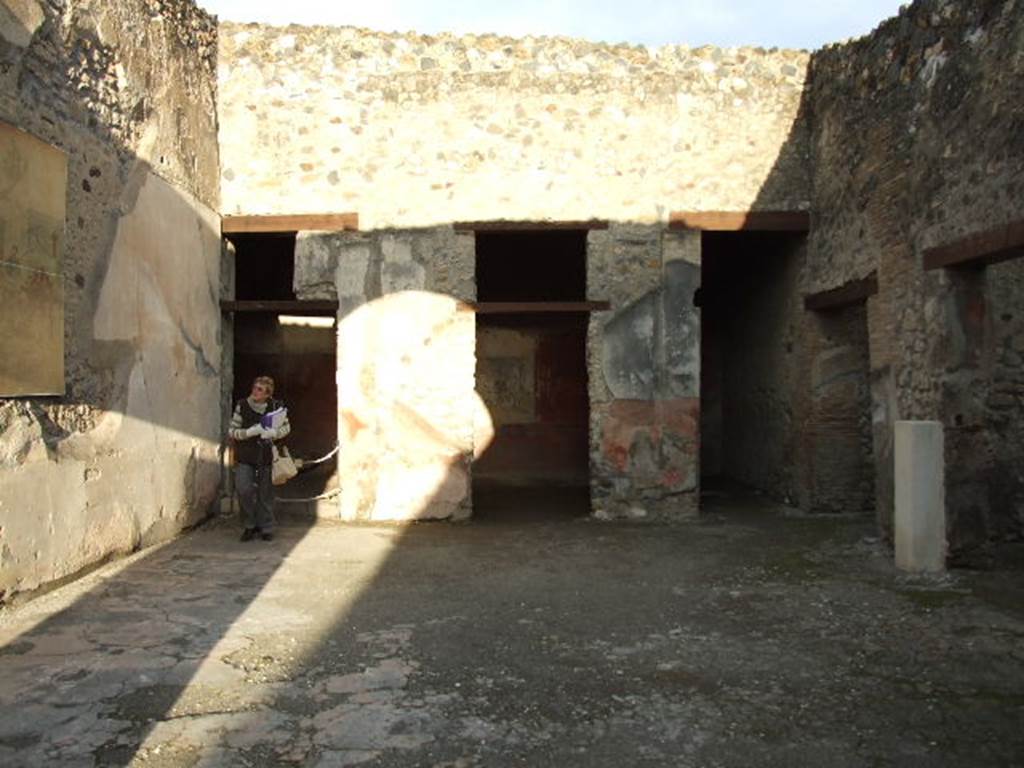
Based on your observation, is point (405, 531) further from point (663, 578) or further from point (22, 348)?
point (22, 348)

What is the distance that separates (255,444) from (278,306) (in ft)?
5.42

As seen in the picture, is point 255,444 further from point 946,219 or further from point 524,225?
point 946,219

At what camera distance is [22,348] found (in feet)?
14.6

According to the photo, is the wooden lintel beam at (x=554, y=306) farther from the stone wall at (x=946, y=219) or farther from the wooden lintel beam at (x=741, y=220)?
the stone wall at (x=946, y=219)

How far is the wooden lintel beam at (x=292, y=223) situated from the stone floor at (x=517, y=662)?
2.91 meters

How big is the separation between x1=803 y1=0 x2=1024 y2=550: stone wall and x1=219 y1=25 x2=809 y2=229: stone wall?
998 millimetres

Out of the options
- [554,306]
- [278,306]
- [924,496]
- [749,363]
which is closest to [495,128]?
[554,306]

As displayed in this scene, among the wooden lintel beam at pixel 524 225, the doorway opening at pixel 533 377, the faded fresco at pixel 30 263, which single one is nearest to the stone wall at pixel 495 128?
the wooden lintel beam at pixel 524 225

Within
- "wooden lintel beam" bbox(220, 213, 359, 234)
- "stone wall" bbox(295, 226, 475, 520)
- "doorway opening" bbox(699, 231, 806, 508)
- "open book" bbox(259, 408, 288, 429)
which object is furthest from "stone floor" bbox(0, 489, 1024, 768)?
"wooden lintel beam" bbox(220, 213, 359, 234)

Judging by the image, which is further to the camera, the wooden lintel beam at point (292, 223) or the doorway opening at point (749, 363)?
the doorway opening at point (749, 363)

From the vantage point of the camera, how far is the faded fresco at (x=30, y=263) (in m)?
4.33

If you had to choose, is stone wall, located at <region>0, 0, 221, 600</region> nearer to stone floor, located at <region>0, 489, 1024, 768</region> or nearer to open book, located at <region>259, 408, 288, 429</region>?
stone floor, located at <region>0, 489, 1024, 768</region>

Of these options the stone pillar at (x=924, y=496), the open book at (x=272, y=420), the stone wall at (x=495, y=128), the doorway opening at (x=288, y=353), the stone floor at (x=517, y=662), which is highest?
the stone wall at (x=495, y=128)

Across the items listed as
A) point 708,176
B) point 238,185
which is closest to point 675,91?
point 708,176
